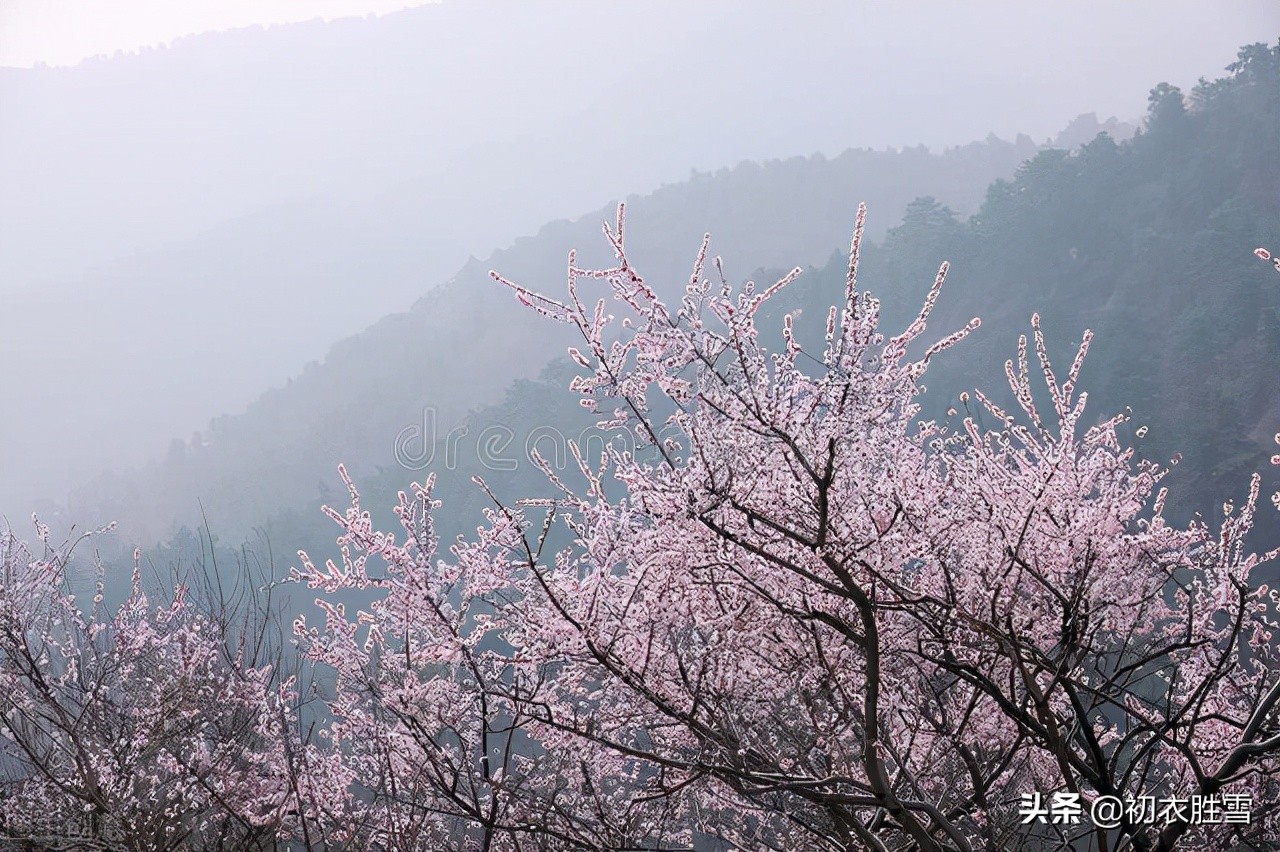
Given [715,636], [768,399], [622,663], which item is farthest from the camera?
[715,636]

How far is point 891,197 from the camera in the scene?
6412 cm

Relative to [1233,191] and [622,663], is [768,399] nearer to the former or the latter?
[622,663]

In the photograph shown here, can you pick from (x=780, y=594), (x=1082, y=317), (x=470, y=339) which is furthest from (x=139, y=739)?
(x=470, y=339)

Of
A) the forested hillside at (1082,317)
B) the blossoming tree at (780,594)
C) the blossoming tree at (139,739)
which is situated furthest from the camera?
the forested hillside at (1082,317)

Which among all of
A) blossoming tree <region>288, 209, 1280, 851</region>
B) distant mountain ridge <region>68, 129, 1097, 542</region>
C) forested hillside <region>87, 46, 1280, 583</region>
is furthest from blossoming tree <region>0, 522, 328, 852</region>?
distant mountain ridge <region>68, 129, 1097, 542</region>

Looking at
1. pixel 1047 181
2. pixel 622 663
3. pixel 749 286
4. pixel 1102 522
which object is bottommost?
pixel 1102 522

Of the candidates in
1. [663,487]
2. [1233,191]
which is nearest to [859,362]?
[663,487]

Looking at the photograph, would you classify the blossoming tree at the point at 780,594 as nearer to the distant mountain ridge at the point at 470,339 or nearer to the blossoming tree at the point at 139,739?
the blossoming tree at the point at 139,739

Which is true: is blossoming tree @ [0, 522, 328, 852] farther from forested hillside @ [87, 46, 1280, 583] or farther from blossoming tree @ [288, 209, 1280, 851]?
forested hillside @ [87, 46, 1280, 583]

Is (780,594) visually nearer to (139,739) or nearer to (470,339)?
(139,739)

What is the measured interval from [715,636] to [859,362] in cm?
116

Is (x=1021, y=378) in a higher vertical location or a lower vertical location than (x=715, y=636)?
higher

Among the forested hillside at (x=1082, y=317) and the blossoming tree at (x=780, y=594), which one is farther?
the forested hillside at (x=1082, y=317)

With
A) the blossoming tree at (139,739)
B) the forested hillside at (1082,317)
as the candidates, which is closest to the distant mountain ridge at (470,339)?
the forested hillside at (1082,317)
